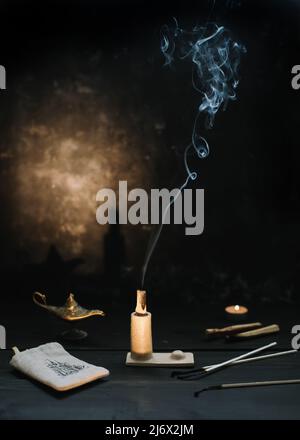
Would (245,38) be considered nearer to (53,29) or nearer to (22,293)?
(53,29)

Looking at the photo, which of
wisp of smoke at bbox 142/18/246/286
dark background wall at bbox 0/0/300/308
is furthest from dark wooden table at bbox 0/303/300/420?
wisp of smoke at bbox 142/18/246/286

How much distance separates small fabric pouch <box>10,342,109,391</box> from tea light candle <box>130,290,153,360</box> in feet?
0.63

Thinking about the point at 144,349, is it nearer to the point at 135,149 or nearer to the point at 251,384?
the point at 251,384

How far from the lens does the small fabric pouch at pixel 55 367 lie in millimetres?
1842

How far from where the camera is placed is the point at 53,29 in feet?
8.97

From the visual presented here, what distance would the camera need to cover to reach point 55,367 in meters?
1.95

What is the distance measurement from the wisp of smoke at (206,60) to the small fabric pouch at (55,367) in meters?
0.78

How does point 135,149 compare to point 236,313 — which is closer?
point 236,313

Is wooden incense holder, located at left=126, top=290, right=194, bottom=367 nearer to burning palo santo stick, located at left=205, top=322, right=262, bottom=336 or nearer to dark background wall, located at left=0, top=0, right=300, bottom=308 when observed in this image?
burning palo santo stick, located at left=205, top=322, right=262, bottom=336

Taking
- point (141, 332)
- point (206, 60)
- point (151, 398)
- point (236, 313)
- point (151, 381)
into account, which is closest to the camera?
point (151, 398)

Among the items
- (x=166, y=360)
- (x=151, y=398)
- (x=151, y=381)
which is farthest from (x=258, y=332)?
(x=151, y=398)

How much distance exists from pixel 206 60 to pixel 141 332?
1422mm

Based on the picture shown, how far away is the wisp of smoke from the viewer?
2.70 m

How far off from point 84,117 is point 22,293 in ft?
3.23
